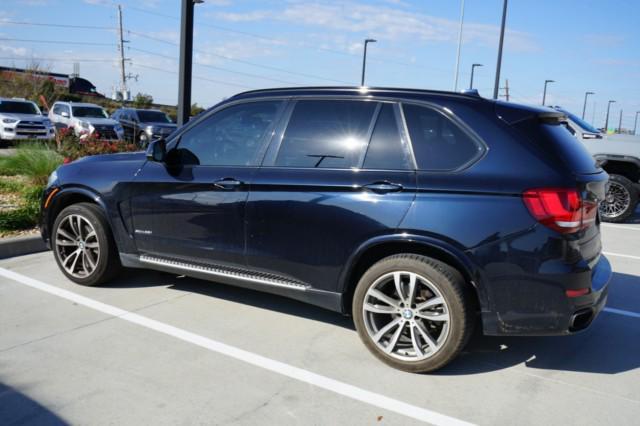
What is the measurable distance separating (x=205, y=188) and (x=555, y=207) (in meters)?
2.49

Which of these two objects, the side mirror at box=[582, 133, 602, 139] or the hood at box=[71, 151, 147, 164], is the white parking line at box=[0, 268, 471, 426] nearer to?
the hood at box=[71, 151, 147, 164]

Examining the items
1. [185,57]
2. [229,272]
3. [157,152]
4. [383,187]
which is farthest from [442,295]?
[185,57]

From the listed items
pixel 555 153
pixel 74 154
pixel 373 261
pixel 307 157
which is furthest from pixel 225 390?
pixel 74 154

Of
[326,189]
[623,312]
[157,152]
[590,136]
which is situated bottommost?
[623,312]

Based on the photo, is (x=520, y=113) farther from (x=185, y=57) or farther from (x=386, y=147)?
(x=185, y=57)

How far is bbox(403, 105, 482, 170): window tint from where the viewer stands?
3414 mm

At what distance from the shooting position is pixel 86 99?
47406 mm

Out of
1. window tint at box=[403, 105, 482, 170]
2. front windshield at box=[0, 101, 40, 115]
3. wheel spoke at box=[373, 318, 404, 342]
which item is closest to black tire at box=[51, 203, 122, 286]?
wheel spoke at box=[373, 318, 404, 342]

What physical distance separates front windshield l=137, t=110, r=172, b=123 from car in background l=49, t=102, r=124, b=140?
1.53 metres

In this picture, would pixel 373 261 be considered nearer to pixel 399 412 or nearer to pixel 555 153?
pixel 399 412

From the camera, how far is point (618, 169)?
9.99 metres

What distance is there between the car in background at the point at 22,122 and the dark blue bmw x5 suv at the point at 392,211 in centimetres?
1569

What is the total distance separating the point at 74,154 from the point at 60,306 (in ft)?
19.9

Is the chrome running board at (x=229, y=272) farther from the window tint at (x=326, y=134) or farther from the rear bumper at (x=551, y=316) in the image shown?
the rear bumper at (x=551, y=316)
